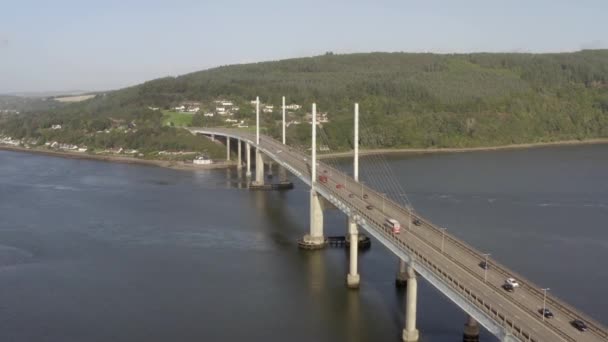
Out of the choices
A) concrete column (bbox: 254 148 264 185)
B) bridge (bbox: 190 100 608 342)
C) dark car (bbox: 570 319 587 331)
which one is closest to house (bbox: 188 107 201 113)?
concrete column (bbox: 254 148 264 185)

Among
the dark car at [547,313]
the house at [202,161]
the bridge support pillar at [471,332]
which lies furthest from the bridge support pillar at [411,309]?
the house at [202,161]

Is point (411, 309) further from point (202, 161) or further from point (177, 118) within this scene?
point (177, 118)

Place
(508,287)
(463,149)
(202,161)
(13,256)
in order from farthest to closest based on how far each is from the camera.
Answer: (463,149)
(202,161)
(13,256)
(508,287)

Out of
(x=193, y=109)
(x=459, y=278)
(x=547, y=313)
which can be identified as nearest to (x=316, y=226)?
(x=459, y=278)

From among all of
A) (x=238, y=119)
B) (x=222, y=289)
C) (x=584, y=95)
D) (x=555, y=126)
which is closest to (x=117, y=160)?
(x=238, y=119)

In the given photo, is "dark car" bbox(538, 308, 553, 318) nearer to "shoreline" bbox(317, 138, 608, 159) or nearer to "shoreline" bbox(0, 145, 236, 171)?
"shoreline" bbox(0, 145, 236, 171)

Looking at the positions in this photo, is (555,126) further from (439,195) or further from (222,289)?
(222,289)
